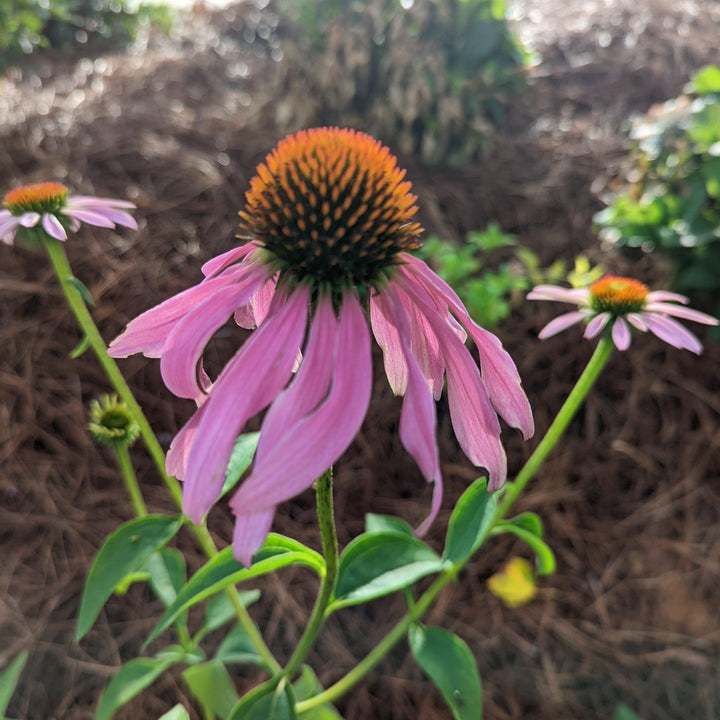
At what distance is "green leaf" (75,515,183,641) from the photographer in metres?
0.71

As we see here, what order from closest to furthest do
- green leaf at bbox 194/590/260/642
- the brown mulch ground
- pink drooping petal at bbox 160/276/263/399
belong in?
pink drooping petal at bbox 160/276/263/399 < green leaf at bbox 194/590/260/642 < the brown mulch ground

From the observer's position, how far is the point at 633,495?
1.59 metres

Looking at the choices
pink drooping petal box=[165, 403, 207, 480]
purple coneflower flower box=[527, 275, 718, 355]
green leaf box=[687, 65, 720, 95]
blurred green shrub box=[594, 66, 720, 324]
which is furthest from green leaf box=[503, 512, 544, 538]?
green leaf box=[687, 65, 720, 95]

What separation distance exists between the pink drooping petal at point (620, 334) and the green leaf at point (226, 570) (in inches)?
20.1

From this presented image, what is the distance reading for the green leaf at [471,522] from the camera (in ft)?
2.72

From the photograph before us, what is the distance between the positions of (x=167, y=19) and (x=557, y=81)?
281 cm

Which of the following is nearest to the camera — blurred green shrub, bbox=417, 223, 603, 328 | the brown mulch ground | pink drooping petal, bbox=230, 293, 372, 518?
pink drooping petal, bbox=230, 293, 372, 518

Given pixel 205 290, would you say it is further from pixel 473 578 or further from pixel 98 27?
pixel 98 27

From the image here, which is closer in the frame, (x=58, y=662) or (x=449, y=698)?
(x=449, y=698)

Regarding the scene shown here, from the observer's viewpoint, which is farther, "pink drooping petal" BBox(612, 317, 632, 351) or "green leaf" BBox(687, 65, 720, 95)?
"green leaf" BBox(687, 65, 720, 95)

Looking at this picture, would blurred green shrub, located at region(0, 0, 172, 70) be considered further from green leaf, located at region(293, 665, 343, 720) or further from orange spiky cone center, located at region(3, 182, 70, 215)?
green leaf, located at region(293, 665, 343, 720)

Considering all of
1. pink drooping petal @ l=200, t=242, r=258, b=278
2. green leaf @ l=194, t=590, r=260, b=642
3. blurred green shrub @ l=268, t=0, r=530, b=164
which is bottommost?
green leaf @ l=194, t=590, r=260, b=642

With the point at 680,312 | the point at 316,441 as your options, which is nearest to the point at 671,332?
the point at 680,312

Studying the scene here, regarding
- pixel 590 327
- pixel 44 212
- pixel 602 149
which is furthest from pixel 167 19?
pixel 590 327
